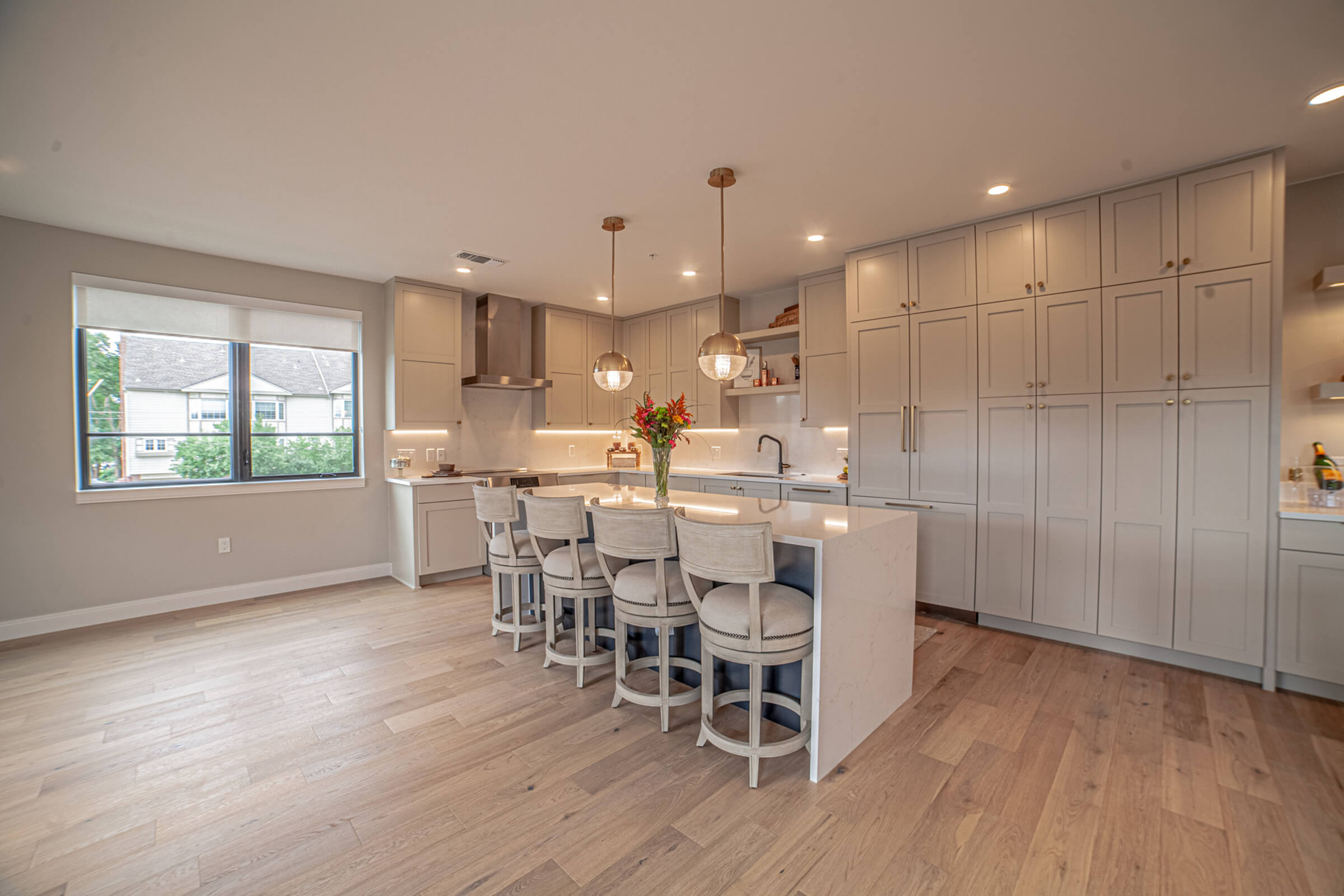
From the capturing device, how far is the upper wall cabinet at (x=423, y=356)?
492 centimetres

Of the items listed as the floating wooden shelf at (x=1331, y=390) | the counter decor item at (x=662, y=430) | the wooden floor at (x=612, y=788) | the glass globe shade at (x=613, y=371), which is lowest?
the wooden floor at (x=612, y=788)

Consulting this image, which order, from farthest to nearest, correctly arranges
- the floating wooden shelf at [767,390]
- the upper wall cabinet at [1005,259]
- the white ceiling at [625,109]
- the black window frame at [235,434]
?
the floating wooden shelf at [767,390], the black window frame at [235,434], the upper wall cabinet at [1005,259], the white ceiling at [625,109]

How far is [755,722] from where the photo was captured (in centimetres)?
205

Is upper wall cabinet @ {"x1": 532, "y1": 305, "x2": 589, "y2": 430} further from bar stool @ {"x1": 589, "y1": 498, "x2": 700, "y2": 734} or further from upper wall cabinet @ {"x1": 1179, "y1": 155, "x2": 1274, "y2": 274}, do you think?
upper wall cabinet @ {"x1": 1179, "y1": 155, "x2": 1274, "y2": 274}

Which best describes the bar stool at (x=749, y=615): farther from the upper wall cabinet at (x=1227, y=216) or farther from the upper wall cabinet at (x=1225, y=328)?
the upper wall cabinet at (x=1227, y=216)

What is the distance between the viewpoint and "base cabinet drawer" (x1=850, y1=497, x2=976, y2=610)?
3.70 m

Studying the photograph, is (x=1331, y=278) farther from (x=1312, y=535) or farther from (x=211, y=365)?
(x=211, y=365)

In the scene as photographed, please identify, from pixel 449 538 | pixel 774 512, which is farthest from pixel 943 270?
pixel 449 538

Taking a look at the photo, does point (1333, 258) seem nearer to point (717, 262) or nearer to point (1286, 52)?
point (1286, 52)

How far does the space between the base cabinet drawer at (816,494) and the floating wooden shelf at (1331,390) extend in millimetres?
2578

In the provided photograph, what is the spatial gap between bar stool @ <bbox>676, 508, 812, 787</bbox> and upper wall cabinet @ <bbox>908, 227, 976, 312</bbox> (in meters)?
2.59

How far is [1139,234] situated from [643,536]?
324 centimetres

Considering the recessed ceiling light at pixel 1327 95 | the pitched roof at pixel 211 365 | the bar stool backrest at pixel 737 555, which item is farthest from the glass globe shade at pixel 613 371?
the recessed ceiling light at pixel 1327 95

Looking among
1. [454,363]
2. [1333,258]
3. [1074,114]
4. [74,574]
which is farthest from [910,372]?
[74,574]
